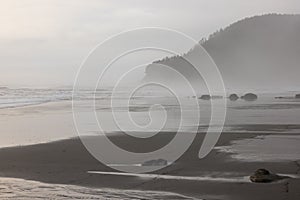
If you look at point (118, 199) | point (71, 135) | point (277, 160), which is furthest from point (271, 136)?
point (118, 199)

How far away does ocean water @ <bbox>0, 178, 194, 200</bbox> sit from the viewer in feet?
35.5

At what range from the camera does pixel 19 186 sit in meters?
12.3

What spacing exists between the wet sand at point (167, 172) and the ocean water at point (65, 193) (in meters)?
0.45

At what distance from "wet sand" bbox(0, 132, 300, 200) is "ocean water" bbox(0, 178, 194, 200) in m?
0.45

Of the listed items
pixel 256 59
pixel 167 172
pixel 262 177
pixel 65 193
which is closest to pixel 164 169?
pixel 167 172

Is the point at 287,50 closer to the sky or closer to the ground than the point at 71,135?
closer to the sky

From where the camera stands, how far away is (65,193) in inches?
446

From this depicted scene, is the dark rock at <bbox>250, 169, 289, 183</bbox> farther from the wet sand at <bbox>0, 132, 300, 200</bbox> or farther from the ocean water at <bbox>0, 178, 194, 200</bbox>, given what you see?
the ocean water at <bbox>0, 178, 194, 200</bbox>

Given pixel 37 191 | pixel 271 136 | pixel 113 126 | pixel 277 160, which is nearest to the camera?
→ pixel 37 191

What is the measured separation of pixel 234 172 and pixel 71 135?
1255cm

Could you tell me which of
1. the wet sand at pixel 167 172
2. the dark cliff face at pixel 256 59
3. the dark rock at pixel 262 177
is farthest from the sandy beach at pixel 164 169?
the dark cliff face at pixel 256 59

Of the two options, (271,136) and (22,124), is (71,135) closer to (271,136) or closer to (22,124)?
(22,124)

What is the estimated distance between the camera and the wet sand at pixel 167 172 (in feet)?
37.2

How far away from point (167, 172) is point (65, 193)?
358 centimetres
